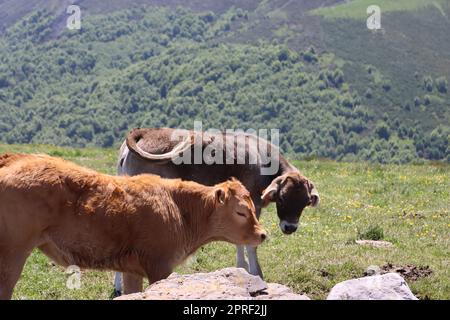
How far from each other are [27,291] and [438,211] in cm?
1064

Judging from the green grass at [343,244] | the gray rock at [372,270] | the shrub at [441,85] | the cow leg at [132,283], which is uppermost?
the cow leg at [132,283]

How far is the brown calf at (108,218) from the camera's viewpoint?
9758 millimetres

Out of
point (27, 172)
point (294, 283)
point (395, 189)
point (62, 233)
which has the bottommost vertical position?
point (395, 189)

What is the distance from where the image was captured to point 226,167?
1473 centimetres

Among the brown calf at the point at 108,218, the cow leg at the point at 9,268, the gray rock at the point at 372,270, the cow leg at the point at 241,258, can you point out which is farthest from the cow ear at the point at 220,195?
the gray rock at the point at 372,270

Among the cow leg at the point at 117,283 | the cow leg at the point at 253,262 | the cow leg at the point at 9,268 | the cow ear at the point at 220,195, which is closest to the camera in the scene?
the cow leg at the point at 9,268

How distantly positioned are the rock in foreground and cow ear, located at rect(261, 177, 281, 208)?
4.96m

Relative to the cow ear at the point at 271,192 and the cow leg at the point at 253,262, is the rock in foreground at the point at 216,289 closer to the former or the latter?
the cow leg at the point at 253,262

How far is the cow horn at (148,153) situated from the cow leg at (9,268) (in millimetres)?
4171

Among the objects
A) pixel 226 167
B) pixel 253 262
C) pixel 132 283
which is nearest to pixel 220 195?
pixel 132 283

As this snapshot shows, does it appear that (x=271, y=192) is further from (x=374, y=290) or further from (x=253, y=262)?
(x=374, y=290)
